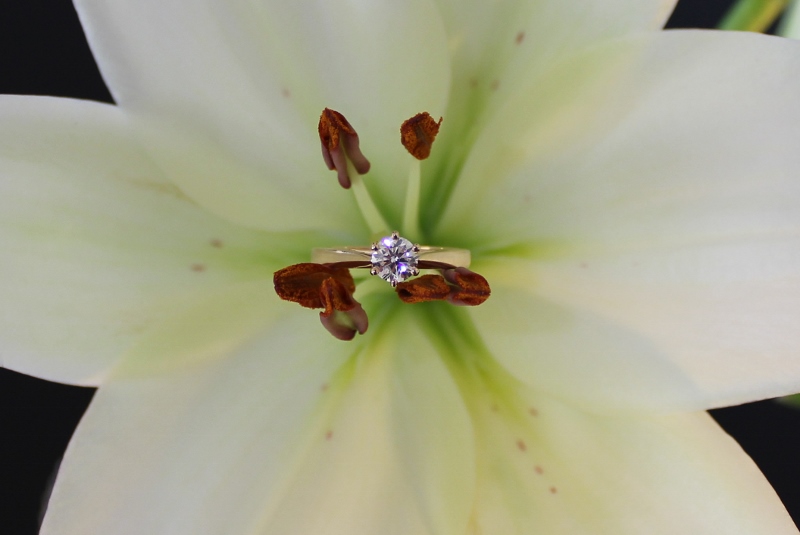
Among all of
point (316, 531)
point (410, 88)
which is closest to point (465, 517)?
point (316, 531)

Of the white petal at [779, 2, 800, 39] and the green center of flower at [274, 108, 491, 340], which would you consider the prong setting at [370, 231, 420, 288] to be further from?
the white petal at [779, 2, 800, 39]

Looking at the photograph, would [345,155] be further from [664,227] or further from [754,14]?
[754,14]

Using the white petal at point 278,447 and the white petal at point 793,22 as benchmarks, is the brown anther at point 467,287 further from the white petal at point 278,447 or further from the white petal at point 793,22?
the white petal at point 793,22

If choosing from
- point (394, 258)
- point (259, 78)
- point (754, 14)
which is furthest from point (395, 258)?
point (754, 14)

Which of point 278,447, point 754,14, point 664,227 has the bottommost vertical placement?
point 278,447

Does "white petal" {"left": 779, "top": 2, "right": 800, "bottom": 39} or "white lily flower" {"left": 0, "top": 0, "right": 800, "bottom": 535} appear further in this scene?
"white petal" {"left": 779, "top": 2, "right": 800, "bottom": 39}

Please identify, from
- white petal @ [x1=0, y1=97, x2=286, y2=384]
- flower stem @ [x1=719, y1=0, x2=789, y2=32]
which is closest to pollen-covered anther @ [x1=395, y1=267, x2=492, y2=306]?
white petal @ [x1=0, y1=97, x2=286, y2=384]

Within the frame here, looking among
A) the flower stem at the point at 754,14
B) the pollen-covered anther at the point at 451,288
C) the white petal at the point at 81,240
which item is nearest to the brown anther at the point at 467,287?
the pollen-covered anther at the point at 451,288
